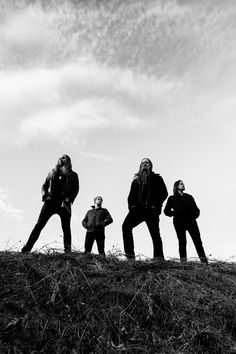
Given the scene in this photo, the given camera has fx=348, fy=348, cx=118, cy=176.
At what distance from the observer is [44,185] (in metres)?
8.20

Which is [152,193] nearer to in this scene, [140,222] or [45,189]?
[140,222]

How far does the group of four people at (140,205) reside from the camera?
23.4ft

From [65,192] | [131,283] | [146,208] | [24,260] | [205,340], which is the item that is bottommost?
[205,340]

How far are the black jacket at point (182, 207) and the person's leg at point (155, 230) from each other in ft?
4.19

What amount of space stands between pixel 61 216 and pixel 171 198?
2.72m

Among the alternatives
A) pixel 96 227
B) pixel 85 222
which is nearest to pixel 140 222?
pixel 96 227

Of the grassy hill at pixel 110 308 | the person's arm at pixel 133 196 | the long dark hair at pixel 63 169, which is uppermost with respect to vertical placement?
the long dark hair at pixel 63 169

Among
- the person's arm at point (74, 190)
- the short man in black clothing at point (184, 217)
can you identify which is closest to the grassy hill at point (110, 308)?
the short man in black clothing at point (184, 217)

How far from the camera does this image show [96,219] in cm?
1021

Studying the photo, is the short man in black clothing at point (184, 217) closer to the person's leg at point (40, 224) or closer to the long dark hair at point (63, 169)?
the long dark hair at point (63, 169)

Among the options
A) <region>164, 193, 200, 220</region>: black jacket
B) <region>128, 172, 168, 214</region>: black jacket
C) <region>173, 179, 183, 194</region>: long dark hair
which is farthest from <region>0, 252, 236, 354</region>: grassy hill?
<region>173, 179, 183, 194</region>: long dark hair

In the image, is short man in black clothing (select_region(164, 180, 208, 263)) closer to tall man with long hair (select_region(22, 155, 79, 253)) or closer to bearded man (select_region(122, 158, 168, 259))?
bearded man (select_region(122, 158, 168, 259))

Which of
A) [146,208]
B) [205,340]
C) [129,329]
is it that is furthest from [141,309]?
[146,208]

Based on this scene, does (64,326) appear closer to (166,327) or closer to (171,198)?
(166,327)
